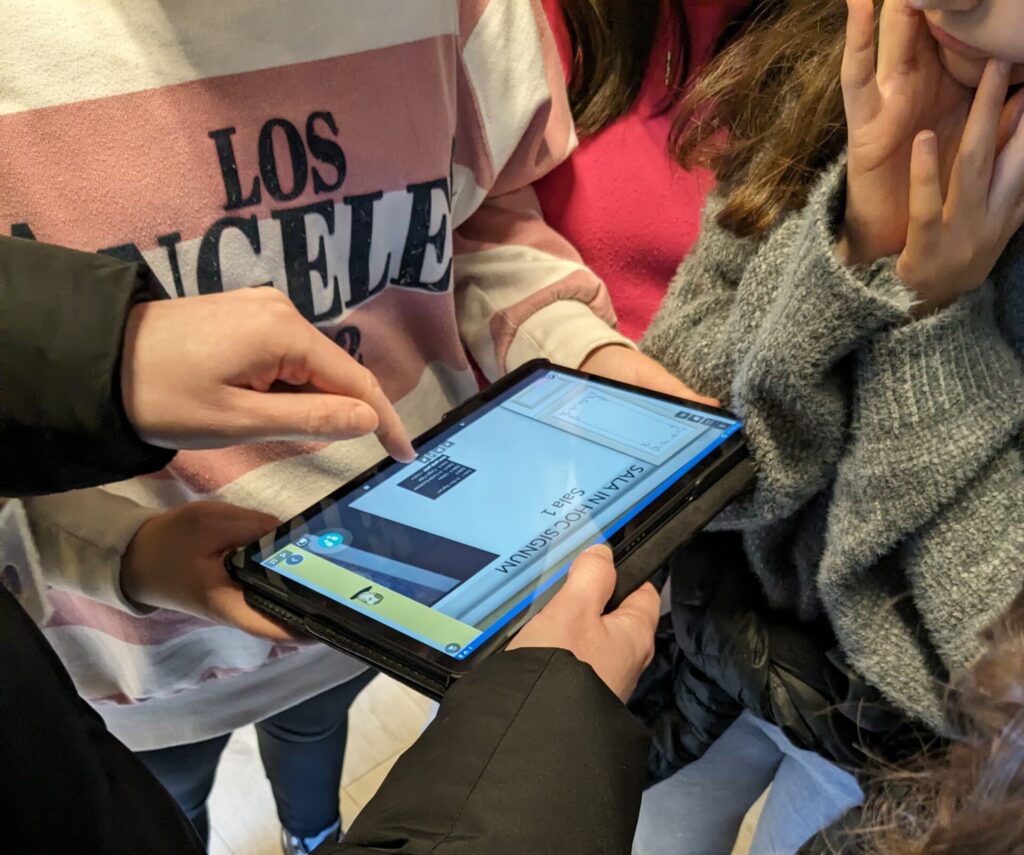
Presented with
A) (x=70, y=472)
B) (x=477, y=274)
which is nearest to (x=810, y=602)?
(x=477, y=274)

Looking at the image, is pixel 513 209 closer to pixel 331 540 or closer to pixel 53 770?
pixel 331 540

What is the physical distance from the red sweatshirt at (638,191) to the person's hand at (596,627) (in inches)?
11.6

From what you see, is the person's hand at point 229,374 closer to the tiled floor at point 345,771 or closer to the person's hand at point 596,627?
the person's hand at point 596,627

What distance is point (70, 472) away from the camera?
1.17 feet

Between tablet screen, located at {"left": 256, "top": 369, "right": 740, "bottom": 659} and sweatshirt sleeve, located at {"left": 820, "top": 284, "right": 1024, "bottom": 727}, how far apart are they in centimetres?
8

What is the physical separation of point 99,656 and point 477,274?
359 mm

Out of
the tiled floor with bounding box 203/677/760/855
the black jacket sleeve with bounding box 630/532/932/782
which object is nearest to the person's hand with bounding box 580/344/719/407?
the black jacket sleeve with bounding box 630/532/932/782

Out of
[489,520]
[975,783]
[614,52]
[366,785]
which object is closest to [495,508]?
[489,520]

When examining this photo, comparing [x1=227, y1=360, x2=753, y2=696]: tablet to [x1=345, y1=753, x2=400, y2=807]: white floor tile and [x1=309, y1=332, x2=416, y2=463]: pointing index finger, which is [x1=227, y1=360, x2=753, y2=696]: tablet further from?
[x1=345, y1=753, x2=400, y2=807]: white floor tile

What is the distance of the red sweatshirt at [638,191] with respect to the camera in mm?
625

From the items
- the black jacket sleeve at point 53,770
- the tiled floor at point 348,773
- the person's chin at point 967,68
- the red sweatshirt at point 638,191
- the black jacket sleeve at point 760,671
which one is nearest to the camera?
the black jacket sleeve at point 53,770

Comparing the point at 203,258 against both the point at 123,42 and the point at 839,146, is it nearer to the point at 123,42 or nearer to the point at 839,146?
the point at 123,42

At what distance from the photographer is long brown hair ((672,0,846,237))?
0.48 m

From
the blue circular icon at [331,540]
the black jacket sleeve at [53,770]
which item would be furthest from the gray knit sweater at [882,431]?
the black jacket sleeve at [53,770]
